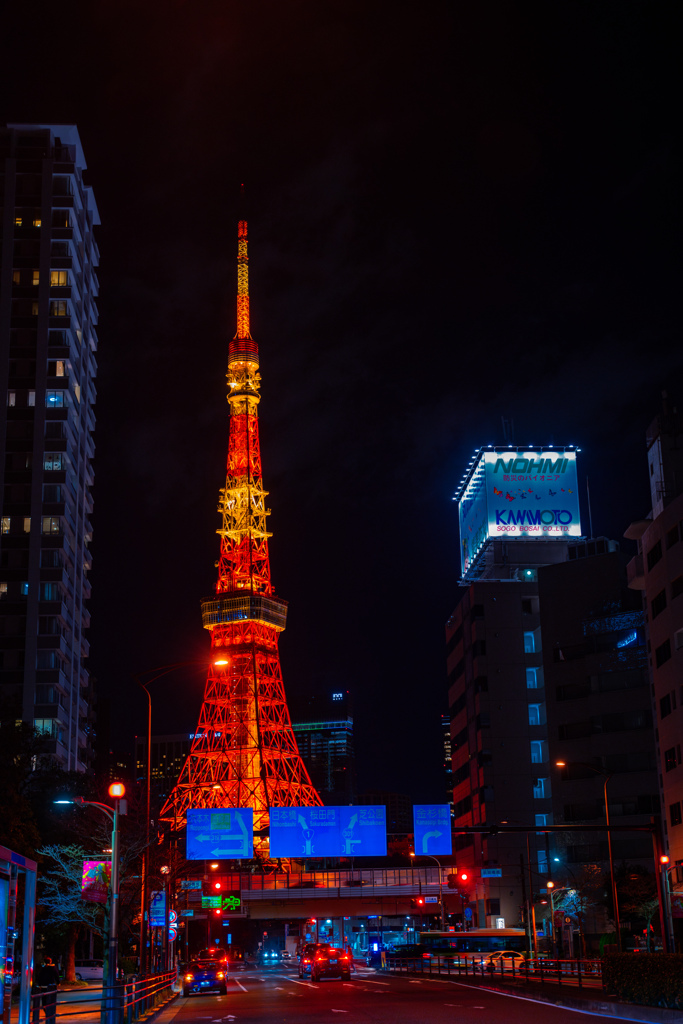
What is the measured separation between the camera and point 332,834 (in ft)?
201

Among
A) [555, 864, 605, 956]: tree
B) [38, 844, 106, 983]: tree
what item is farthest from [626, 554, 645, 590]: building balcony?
[38, 844, 106, 983]: tree

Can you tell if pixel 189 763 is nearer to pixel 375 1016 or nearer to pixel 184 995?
pixel 184 995

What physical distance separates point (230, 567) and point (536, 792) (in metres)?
44.3

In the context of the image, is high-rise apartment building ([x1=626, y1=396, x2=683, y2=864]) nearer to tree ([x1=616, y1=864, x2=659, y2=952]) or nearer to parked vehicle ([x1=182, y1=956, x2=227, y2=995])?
tree ([x1=616, y1=864, x2=659, y2=952])

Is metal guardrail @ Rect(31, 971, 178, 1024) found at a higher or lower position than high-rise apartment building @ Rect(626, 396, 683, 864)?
lower

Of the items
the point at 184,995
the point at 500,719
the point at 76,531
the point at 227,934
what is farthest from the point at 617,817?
the point at 227,934

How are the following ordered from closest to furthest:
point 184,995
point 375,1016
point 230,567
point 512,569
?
point 375,1016
point 184,995
point 512,569
point 230,567

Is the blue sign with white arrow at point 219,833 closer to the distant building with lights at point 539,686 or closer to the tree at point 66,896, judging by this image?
the tree at point 66,896

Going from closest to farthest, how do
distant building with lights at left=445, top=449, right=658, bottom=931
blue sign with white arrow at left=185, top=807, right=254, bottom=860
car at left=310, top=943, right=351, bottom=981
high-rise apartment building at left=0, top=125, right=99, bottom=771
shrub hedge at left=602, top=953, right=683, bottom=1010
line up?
shrub hedge at left=602, top=953, right=683, bottom=1010 < car at left=310, top=943, right=351, bottom=981 < blue sign with white arrow at left=185, top=807, right=254, bottom=860 < distant building with lights at left=445, top=449, right=658, bottom=931 < high-rise apartment building at left=0, top=125, right=99, bottom=771

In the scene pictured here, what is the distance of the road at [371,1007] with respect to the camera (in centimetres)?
2739

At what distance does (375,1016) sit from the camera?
28.1 meters

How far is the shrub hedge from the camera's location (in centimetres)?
2675

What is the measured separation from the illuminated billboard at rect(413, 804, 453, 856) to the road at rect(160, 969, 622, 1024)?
12651mm

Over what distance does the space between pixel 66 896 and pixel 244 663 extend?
218ft
